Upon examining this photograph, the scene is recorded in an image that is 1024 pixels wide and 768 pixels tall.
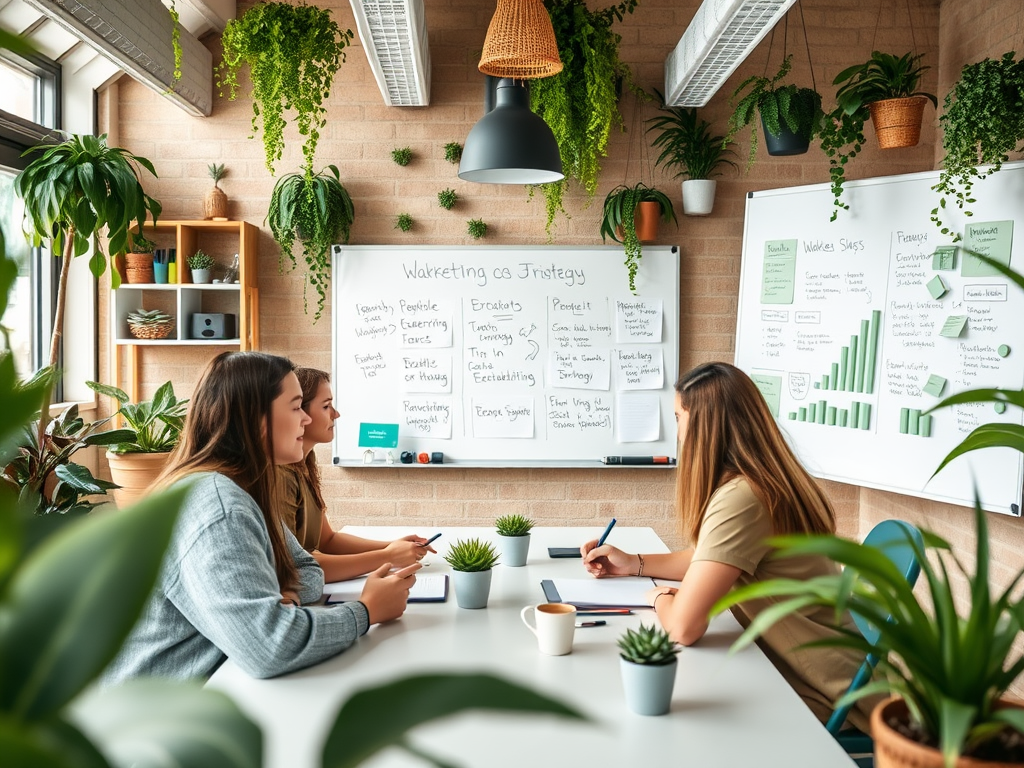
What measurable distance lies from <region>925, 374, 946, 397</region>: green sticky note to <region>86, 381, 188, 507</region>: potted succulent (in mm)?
2759

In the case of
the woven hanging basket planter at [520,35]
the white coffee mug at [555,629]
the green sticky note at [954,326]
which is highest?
the woven hanging basket planter at [520,35]

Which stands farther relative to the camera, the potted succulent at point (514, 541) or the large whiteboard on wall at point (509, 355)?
the large whiteboard on wall at point (509, 355)

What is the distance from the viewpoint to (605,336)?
3768 millimetres

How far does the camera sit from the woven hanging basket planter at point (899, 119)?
3244mm

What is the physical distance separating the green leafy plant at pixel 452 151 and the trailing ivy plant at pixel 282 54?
0.58m

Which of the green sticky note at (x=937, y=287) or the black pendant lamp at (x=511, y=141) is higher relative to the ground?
the black pendant lamp at (x=511, y=141)

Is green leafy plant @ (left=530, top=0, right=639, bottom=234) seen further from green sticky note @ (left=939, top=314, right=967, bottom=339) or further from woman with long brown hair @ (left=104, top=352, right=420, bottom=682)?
woman with long brown hair @ (left=104, top=352, right=420, bottom=682)

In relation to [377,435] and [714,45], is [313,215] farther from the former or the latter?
[714,45]

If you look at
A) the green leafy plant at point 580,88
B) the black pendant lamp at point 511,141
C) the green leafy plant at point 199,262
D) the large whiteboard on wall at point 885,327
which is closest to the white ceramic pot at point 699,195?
the large whiteboard on wall at point 885,327

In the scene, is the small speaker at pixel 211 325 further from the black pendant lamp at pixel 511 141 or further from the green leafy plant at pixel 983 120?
the green leafy plant at pixel 983 120

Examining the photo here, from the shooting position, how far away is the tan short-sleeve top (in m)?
1.70

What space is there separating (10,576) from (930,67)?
4.09 meters

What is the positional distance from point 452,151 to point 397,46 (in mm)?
727

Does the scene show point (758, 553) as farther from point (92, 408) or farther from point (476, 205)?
point (92, 408)
